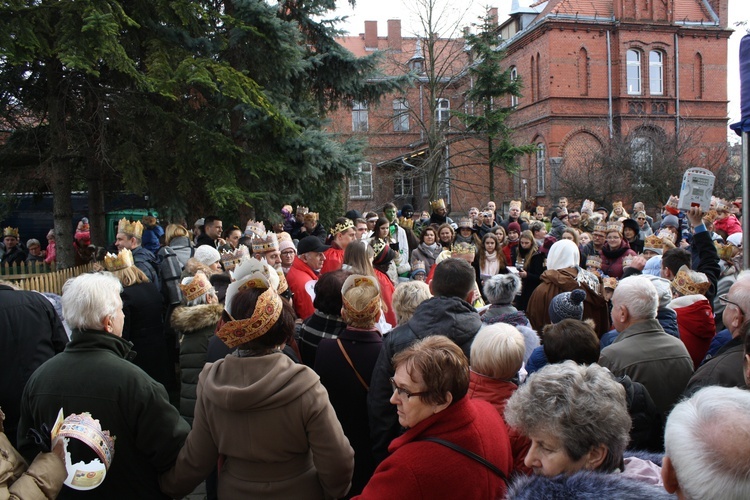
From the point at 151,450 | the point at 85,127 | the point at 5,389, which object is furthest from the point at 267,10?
the point at 151,450

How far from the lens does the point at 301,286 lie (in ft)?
19.8

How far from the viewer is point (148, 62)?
34.6 feet

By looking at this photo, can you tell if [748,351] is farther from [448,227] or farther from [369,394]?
[448,227]

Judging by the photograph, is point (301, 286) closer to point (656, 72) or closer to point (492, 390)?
point (492, 390)

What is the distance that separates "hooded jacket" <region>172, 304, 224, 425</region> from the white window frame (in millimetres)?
34301

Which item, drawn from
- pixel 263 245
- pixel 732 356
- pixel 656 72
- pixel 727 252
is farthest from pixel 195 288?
pixel 656 72

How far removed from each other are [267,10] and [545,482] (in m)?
11.5

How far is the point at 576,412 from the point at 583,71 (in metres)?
34.3

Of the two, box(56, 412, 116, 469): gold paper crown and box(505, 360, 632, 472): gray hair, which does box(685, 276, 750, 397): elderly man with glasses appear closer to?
box(505, 360, 632, 472): gray hair

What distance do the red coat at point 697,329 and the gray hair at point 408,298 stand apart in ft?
6.35

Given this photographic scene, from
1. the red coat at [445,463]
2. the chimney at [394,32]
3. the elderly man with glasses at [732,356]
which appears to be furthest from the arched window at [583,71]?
the red coat at [445,463]

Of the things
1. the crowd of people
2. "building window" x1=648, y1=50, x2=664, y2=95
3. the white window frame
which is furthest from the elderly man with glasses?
"building window" x1=648, y1=50, x2=664, y2=95

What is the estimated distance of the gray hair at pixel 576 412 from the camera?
2033 mm

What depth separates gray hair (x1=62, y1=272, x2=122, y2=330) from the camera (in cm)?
291
